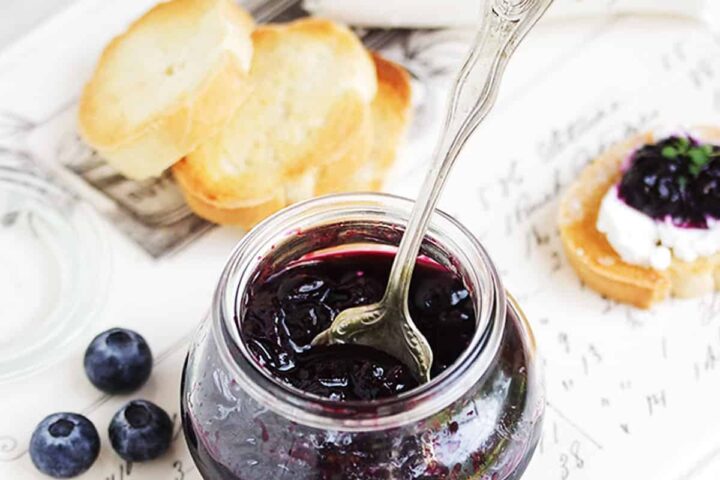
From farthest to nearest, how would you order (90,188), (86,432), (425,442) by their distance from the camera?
(90,188), (86,432), (425,442)

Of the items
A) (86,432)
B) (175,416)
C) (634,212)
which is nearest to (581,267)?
(634,212)

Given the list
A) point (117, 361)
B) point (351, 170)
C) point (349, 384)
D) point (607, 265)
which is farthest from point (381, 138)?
point (349, 384)

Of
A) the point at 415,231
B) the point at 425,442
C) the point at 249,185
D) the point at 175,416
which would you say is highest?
the point at 415,231

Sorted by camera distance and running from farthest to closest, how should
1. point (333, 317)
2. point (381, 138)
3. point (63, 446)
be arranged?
point (381, 138) → point (63, 446) → point (333, 317)

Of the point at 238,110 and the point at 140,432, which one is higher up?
the point at 238,110

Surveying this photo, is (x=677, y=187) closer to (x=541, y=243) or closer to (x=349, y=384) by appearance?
(x=541, y=243)

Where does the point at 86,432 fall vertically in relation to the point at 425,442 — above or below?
below

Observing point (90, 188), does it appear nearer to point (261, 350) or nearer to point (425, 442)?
point (261, 350)

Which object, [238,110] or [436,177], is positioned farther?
[238,110]
